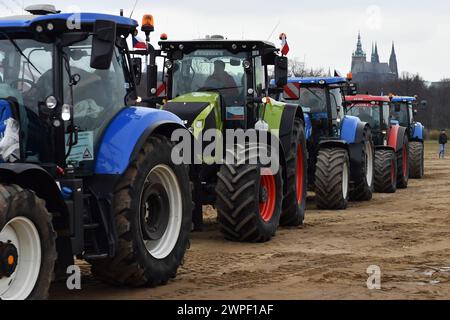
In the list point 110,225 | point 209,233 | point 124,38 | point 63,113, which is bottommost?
point 209,233

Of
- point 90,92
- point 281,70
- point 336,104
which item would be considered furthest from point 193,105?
point 336,104

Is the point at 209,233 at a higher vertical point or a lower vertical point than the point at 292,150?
lower

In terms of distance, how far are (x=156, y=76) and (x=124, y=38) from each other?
365 cm

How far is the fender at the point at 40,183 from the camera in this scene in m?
5.18

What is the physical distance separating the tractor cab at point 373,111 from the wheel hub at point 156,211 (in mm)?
12546

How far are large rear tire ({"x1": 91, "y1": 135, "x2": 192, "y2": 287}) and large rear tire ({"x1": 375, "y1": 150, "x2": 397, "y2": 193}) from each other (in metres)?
10.5

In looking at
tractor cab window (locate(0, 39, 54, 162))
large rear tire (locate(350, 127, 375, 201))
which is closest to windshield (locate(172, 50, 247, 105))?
tractor cab window (locate(0, 39, 54, 162))

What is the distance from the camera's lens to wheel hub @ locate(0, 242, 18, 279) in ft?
16.4

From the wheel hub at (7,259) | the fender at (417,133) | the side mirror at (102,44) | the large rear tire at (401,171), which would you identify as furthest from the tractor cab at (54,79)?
the fender at (417,133)

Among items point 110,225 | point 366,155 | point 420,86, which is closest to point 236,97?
point 110,225

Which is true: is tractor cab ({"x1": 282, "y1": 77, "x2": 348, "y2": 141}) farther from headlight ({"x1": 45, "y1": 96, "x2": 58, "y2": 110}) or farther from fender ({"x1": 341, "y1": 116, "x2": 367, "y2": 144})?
headlight ({"x1": 45, "y1": 96, "x2": 58, "y2": 110})

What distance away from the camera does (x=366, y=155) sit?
627 inches

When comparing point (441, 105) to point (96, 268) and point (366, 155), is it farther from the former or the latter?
point (96, 268)

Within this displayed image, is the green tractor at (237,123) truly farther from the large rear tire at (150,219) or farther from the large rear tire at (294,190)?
the large rear tire at (150,219)
